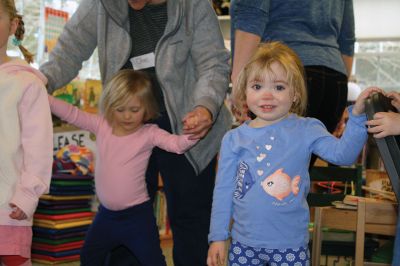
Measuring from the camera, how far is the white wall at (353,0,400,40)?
640 centimetres

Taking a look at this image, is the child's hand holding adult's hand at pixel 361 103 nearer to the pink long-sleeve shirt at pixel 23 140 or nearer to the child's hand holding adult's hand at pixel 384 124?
the child's hand holding adult's hand at pixel 384 124

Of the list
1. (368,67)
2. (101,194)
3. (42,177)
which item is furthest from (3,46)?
(368,67)

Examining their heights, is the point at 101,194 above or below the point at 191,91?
below

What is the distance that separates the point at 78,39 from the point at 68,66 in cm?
12

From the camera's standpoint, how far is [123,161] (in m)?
2.33

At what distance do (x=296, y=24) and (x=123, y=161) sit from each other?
0.83 m

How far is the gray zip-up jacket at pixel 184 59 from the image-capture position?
2.20 metres

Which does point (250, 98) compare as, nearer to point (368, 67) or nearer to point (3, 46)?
point (3, 46)

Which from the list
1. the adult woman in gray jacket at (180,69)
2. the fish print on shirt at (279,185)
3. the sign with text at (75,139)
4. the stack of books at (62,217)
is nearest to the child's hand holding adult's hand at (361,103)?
the fish print on shirt at (279,185)

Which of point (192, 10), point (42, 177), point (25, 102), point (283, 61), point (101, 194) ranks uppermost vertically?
point (192, 10)

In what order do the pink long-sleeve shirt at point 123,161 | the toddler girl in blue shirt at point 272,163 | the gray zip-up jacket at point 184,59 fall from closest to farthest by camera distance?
1. the toddler girl in blue shirt at point 272,163
2. the gray zip-up jacket at point 184,59
3. the pink long-sleeve shirt at point 123,161

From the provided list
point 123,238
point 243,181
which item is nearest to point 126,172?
point 123,238

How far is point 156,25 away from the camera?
2.24 m

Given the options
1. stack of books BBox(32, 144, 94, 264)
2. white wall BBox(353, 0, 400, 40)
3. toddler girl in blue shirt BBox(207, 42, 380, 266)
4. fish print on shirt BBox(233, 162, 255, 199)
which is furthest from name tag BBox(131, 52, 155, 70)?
white wall BBox(353, 0, 400, 40)
